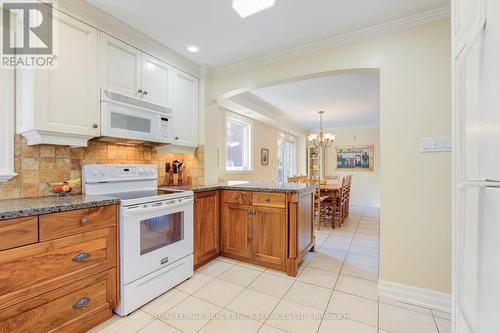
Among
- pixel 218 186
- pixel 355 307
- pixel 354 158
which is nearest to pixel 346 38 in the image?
pixel 218 186

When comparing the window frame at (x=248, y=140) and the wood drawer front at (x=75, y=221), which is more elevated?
the window frame at (x=248, y=140)

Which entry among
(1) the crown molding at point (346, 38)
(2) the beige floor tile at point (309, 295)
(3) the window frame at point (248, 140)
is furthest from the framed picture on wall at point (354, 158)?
(2) the beige floor tile at point (309, 295)

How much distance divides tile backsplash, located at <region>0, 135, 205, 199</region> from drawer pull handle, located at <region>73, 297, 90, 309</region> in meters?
0.90

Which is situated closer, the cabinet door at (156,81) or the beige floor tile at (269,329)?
the beige floor tile at (269,329)

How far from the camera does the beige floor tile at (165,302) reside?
179 centimetres

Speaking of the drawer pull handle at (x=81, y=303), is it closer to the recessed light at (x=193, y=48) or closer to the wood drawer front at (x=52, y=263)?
the wood drawer front at (x=52, y=263)

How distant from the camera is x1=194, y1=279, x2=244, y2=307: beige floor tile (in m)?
1.92

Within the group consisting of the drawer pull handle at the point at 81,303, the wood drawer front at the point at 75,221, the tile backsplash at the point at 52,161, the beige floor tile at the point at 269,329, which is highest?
the tile backsplash at the point at 52,161

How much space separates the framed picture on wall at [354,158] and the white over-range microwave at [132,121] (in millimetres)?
5688

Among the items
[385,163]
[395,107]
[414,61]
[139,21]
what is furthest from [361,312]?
[139,21]

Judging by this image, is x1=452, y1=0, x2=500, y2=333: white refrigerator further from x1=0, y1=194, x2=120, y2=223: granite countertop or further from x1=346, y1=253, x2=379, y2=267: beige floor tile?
x1=0, y1=194, x2=120, y2=223: granite countertop

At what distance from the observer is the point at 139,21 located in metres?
2.07

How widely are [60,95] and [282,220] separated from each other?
7.13 ft

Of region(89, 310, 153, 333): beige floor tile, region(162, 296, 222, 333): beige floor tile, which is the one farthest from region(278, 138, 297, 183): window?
region(89, 310, 153, 333): beige floor tile
